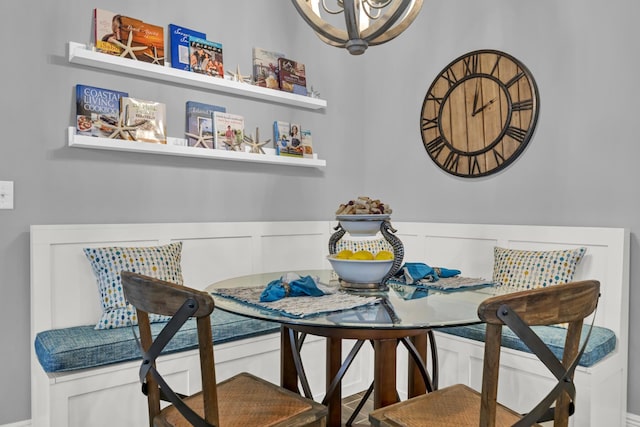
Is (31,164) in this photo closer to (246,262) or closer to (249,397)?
(246,262)

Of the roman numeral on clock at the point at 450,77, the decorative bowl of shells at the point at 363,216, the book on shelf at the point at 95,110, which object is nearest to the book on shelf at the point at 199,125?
the book on shelf at the point at 95,110

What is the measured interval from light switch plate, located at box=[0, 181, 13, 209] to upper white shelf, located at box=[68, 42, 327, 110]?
0.70 m

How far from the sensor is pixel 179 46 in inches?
107

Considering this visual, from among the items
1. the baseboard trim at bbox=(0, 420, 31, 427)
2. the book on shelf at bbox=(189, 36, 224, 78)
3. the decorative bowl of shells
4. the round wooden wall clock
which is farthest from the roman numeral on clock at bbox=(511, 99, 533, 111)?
the baseboard trim at bbox=(0, 420, 31, 427)

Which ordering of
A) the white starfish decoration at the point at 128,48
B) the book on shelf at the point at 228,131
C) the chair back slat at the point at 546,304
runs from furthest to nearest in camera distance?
the book on shelf at the point at 228,131, the white starfish decoration at the point at 128,48, the chair back slat at the point at 546,304

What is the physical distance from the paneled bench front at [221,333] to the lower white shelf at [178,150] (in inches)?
16.6

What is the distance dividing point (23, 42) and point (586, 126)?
2.96 m

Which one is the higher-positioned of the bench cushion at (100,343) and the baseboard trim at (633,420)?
the bench cushion at (100,343)

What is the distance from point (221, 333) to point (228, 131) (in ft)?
A: 4.32

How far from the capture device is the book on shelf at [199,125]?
9.13ft

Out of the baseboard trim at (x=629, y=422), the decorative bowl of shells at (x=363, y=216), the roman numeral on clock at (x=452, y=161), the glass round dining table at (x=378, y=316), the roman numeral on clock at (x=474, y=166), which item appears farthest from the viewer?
the roman numeral on clock at (x=452, y=161)

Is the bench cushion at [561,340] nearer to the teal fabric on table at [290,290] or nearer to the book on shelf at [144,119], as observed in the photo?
Result: the teal fabric on table at [290,290]

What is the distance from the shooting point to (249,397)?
144cm

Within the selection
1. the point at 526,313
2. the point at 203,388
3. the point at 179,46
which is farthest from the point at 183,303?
the point at 179,46
